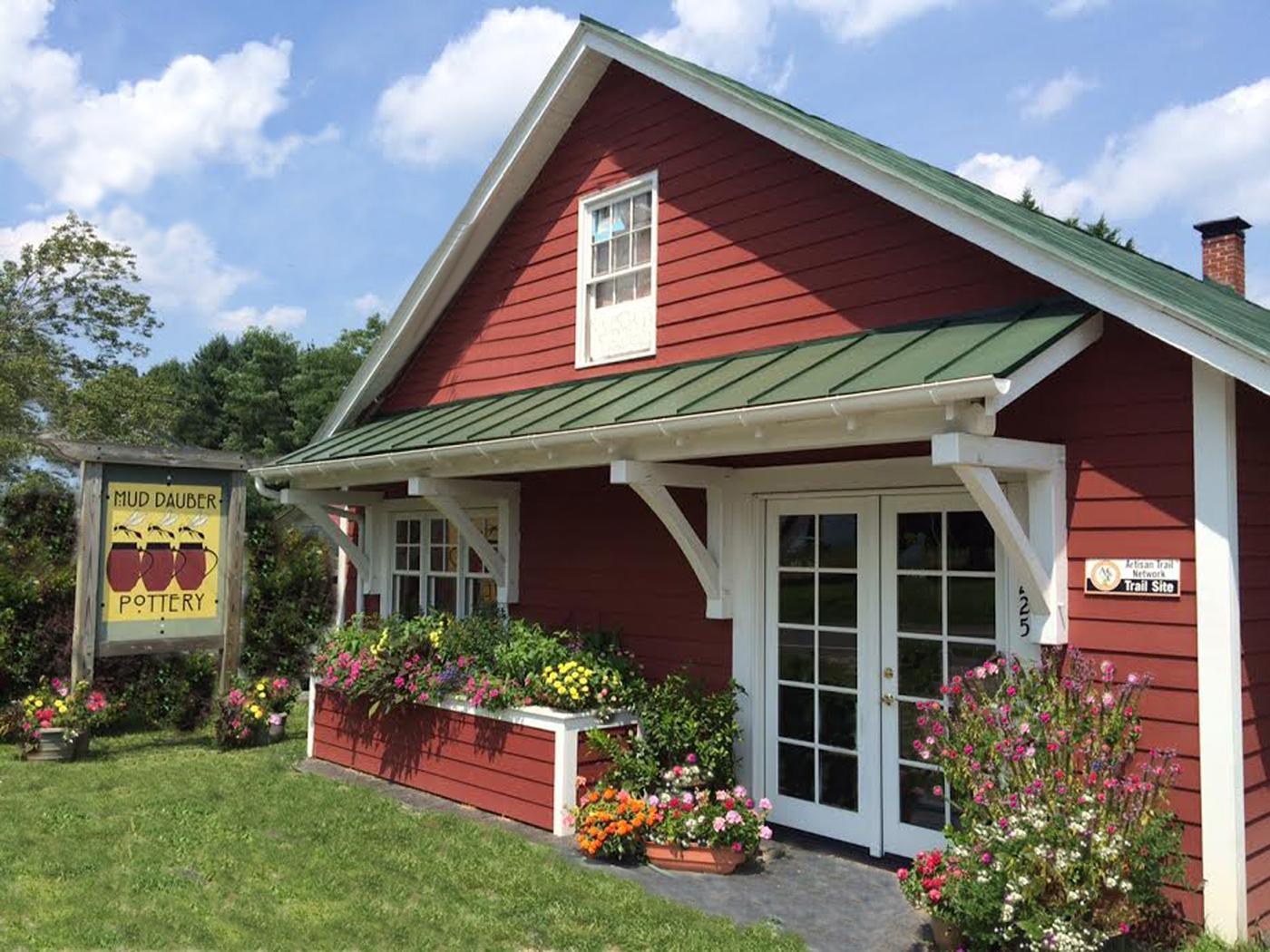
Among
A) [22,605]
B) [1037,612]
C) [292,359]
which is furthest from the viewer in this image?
[292,359]

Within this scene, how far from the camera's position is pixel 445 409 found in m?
9.73

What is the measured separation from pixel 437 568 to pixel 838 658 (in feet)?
15.3

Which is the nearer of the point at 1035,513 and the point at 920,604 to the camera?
the point at 1035,513

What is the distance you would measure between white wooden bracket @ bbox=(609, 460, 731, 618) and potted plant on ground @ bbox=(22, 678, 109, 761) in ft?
18.6

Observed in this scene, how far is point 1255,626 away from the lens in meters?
5.13

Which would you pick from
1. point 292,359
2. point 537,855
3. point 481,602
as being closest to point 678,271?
point 481,602

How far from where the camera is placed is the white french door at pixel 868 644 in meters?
6.07

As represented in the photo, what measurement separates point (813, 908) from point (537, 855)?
174 cm

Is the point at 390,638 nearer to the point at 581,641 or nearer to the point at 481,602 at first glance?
the point at 481,602

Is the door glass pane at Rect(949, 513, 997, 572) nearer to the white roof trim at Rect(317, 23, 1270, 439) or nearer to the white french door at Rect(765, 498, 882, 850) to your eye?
the white french door at Rect(765, 498, 882, 850)

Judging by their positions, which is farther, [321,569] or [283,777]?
[321,569]

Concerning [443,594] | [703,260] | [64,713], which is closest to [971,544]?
[703,260]

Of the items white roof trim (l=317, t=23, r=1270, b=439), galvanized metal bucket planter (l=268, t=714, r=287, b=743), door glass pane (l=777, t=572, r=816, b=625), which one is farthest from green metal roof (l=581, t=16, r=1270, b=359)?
galvanized metal bucket planter (l=268, t=714, r=287, b=743)

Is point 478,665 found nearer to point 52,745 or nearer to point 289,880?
point 289,880
